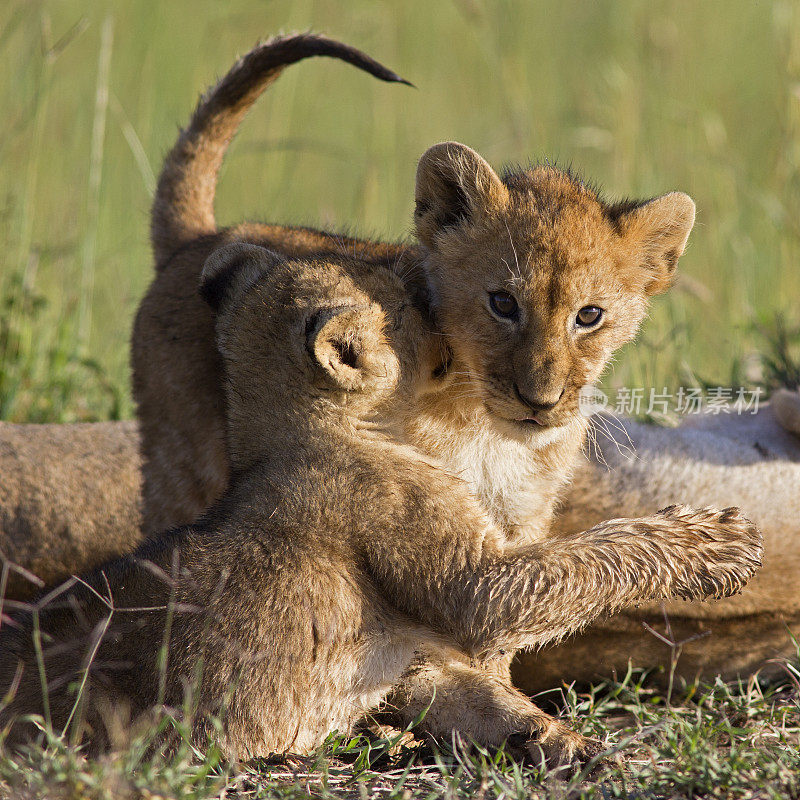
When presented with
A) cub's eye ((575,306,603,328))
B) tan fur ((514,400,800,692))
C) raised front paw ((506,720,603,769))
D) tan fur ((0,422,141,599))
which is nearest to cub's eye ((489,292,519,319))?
cub's eye ((575,306,603,328))

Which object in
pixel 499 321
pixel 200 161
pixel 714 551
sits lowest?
pixel 714 551

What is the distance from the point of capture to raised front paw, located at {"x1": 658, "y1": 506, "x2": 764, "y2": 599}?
3.26 metres

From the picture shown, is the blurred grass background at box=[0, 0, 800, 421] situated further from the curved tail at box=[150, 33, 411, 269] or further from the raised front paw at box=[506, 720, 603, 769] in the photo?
the raised front paw at box=[506, 720, 603, 769]

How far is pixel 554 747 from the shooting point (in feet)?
10.3

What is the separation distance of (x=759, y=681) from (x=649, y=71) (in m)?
6.30

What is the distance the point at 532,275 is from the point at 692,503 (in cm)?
133

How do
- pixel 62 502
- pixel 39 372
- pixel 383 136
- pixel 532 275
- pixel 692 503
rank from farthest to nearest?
pixel 383 136, pixel 39 372, pixel 62 502, pixel 692 503, pixel 532 275

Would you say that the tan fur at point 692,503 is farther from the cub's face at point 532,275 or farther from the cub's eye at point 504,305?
the cub's eye at point 504,305

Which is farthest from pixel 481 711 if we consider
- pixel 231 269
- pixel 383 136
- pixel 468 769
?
pixel 383 136

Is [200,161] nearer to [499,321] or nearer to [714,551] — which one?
[499,321]

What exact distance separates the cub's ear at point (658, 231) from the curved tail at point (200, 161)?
1.70 m

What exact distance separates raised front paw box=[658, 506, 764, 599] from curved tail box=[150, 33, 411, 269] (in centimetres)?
231

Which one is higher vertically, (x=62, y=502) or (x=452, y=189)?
(x=452, y=189)

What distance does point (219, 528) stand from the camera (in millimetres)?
3158
